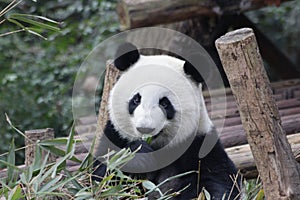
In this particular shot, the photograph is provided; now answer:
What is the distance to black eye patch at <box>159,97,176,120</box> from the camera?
10.6 ft

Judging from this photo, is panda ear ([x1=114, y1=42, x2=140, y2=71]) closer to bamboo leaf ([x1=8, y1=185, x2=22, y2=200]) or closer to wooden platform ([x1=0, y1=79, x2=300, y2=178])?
wooden platform ([x1=0, y1=79, x2=300, y2=178])

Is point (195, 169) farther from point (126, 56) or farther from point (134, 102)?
point (126, 56)

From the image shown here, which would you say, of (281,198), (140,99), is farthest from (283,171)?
(140,99)

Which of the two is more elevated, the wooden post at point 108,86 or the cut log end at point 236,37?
the cut log end at point 236,37

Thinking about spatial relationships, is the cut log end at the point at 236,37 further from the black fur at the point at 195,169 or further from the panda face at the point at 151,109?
the black fur at the point at 195,169

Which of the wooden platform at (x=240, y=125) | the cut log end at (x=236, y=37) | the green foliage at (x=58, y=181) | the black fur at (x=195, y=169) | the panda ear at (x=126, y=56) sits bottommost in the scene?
the wooden platform at (x=240, y=125)

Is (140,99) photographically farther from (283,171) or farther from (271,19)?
(271,19)

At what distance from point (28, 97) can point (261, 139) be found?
4518mm

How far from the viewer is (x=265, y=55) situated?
7.01 metres

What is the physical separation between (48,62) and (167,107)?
4.12 metres

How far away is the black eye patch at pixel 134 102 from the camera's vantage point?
321 centimetres

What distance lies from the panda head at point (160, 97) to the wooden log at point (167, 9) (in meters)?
2.00

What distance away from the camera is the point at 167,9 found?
5.43m

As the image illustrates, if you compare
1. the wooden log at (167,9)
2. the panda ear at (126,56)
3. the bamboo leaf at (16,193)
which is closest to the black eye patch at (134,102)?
the panda ear at (126,56)
